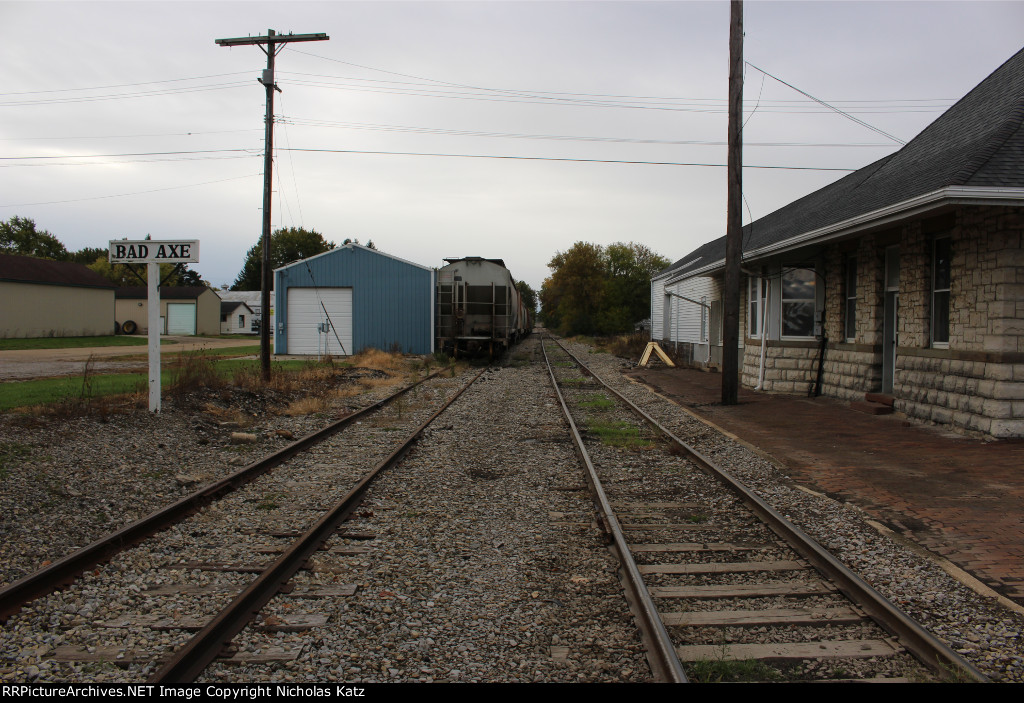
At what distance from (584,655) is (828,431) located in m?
7.86

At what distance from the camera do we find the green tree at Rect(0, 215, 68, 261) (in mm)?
72812

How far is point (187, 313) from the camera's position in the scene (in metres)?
57.0

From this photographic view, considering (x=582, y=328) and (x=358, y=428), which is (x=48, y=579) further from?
(x=582, y=328)

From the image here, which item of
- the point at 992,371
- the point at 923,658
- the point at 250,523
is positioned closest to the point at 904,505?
the point at 923,658

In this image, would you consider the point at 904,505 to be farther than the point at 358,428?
No

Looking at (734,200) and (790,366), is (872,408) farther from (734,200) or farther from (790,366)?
(734,200)

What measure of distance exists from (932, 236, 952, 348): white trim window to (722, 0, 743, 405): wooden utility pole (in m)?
3.54

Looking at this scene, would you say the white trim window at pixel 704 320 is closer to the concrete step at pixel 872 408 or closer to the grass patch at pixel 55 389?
the concrete step at pixel 872 408

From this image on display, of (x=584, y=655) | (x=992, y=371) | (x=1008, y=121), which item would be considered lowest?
(x=584, y=655)

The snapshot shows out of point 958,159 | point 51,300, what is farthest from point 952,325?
point 51,300

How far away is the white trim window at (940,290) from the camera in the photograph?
10.1 meters

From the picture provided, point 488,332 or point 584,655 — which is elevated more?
point 488,332

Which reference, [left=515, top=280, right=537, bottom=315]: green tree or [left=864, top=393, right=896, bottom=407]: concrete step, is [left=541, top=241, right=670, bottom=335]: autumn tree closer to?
[left=515, top=280, right=537, bottom=315]: green tree

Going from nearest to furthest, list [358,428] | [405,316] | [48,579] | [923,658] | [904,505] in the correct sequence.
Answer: [923,658]
[48,579]
[904,505]
[358,428]
[405,316]
